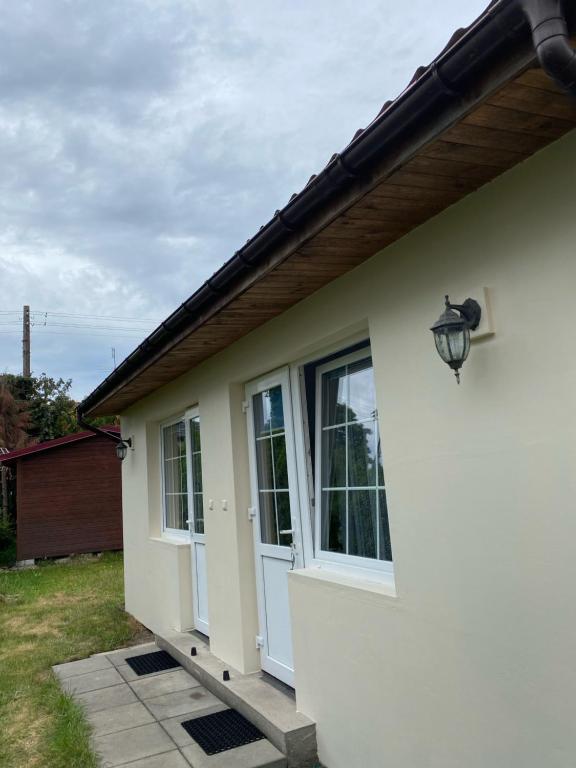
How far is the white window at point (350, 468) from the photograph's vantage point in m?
3.57

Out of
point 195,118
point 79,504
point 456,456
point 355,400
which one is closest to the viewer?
point 456,456

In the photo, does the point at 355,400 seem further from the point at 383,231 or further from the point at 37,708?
the point at 37,708

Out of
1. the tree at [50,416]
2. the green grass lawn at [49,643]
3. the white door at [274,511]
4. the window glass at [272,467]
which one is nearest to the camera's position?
the green grass lawn at [49,643]

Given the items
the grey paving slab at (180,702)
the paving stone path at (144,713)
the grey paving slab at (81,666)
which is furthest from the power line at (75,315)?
the grey paving slab at (180,702)

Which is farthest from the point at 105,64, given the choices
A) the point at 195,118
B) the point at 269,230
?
the point at 269,230

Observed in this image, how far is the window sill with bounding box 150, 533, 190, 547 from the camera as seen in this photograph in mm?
6910

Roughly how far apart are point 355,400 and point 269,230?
4.38 ft

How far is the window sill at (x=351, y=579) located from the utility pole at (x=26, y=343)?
94.3ft

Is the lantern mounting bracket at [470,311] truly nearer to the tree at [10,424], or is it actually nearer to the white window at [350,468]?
the white window at [350,468]

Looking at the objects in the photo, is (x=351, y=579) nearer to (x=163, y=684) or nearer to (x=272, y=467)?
(x=272, y=467)

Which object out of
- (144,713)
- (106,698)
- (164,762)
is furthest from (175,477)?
(164,762)

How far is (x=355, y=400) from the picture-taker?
150 inches

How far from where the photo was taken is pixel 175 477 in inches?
297

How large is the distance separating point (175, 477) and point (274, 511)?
299 cm
